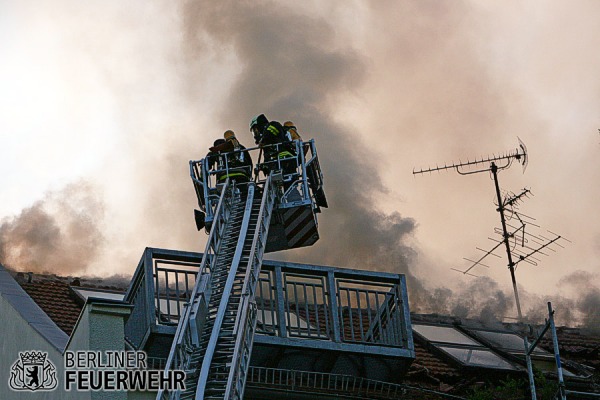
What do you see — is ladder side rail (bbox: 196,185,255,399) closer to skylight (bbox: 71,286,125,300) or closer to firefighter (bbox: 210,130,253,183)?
firefighter (bbox: 210,130,253,183)

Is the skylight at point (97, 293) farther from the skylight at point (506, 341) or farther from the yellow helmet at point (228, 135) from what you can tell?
the skylight at point (506, 341)

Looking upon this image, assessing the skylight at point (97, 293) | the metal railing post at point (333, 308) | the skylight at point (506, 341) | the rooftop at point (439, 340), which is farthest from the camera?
the skylight at point (506, 341)

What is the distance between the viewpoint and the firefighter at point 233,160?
20.6m

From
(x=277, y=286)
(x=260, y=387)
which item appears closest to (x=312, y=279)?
(x=277, y=286)

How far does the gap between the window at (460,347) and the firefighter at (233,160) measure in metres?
4.39

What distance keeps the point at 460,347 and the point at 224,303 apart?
6521 mm

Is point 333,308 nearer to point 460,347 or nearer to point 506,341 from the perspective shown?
point 460,347

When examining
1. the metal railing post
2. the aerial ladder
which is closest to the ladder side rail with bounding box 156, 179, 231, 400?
the aerial ladder

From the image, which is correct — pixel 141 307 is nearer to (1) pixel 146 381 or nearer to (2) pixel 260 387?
(2) pixel 260 387

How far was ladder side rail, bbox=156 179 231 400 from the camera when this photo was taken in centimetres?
1538

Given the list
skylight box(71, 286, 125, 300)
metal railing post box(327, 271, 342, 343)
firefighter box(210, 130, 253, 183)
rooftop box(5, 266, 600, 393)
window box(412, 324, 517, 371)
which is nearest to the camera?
metal railing post box(327, 271, 342, 343)

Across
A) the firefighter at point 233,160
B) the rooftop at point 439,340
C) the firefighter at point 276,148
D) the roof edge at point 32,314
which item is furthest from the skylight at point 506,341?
the roof edge at point 32,314

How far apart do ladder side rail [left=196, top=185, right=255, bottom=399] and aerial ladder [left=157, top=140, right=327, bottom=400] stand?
0.04 ft

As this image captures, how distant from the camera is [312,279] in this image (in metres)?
19.0
